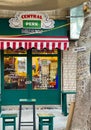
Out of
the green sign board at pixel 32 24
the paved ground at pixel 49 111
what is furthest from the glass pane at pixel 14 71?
the green sign board at pixel 32 24

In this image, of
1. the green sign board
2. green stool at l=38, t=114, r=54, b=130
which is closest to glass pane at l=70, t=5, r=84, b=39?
the green sign board

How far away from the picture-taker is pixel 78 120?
970cm

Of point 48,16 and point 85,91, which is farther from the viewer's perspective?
point 48,16

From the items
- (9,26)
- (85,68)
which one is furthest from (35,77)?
(85,68)

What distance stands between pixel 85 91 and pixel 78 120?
2.14ft

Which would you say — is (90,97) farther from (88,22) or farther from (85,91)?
(88,22)

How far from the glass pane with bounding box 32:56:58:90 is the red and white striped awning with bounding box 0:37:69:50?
1.14 meters

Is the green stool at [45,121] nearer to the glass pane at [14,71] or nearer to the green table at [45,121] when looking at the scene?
the green table at [45,121]

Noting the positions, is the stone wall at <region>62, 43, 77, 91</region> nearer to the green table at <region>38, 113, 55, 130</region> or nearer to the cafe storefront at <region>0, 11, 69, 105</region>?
the cafe storefront at <region>0, 11, 69, 105</region>

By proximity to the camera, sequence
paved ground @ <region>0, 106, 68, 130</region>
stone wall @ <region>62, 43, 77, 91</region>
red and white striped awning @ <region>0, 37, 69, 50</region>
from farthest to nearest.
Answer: stone wall @ <region>62, 43, 77, 91</region>, red and white striped awning @ <region>0, 37, 69, 50</region>, paved ground @ <region>0, 106, 68, 130</region>

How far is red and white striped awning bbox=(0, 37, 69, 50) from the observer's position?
1658 cm

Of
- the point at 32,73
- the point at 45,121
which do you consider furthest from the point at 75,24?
the point at 45,121

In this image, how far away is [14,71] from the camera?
698 inches

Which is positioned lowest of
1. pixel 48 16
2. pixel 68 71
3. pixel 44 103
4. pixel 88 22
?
pixel 44 103
